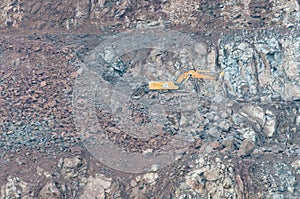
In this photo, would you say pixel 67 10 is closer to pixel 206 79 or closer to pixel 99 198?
pixel 206 79

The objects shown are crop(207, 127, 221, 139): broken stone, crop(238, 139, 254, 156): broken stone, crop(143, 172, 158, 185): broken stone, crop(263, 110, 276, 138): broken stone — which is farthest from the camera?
crop(263, 110, 276, 138): broken stone

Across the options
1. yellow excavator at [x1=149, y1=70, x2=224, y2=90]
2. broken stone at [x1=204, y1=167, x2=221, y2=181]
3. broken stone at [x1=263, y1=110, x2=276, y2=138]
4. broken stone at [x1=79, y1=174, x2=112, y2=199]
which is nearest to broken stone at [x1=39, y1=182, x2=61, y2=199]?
broken stone at [x1=79, y1=174, x2=112, y2=199]

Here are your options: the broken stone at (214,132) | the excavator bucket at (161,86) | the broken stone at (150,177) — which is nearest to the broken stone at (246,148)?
the broken stone at (214,132)

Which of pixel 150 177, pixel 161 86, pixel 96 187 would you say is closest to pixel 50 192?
pixel 96 187

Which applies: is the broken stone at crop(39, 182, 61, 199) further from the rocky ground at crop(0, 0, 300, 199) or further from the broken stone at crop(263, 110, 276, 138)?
the broken stone at crop(263, 110, 276, 138)

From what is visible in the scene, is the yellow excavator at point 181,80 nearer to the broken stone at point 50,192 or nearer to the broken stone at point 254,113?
the broken stone at point 254,113
